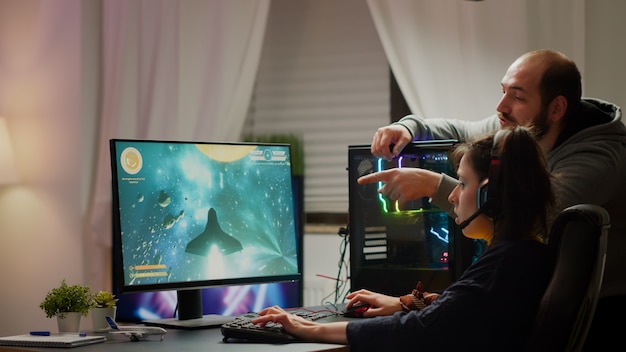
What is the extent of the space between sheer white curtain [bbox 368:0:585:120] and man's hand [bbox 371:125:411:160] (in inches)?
34.3

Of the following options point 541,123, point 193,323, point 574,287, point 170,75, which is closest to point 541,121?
point 541,123

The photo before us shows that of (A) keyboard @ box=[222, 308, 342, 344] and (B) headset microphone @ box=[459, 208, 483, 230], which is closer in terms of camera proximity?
(B) headset microphone @ box=[459, 208, 483, 230]

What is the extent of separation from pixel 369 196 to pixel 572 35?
112 cm

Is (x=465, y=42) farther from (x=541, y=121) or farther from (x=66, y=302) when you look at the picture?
(x=66, y=302)

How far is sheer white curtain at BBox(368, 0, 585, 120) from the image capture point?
122 inches

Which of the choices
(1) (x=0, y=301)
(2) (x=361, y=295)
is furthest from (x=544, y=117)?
(1) (x=0, y=301)

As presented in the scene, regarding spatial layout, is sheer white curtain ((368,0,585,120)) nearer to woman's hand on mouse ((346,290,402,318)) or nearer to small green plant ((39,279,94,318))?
woman's hand on mouse ((346,290,402,318))

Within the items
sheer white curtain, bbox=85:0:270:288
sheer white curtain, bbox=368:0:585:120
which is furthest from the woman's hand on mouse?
sheer white curtain, bbox=85:0:270:288

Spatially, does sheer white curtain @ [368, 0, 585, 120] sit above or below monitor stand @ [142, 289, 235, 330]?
above

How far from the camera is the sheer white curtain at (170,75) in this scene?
145 inches

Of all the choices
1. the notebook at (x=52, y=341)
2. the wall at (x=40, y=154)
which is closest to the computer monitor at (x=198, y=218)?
the notebook at (x=52, y=341)

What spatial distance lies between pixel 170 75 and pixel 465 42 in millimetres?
1323

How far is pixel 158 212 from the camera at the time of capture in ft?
7.41

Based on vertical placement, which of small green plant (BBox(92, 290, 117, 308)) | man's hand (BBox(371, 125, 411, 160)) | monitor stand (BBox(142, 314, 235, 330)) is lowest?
monitor stand (BBox(142, 314, 235, 330))
